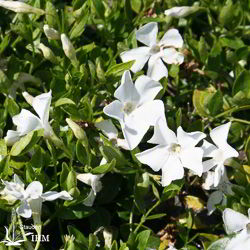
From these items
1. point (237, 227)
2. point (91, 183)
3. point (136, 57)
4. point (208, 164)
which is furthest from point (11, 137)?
point (237, 227)

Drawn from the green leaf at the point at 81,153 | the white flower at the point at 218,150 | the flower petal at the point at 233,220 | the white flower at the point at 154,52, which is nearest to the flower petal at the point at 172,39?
the white flower at the point at 154,52

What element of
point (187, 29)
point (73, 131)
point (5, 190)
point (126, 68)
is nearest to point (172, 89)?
point (187, 29)

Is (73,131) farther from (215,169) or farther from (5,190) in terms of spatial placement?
(215,169)

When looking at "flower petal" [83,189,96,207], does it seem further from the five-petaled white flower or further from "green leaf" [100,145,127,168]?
the five-petaled white flower

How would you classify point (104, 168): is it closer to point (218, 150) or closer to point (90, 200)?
point (90, 200)

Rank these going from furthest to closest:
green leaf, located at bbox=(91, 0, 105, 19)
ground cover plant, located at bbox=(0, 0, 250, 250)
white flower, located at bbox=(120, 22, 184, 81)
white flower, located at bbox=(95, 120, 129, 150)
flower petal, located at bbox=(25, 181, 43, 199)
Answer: green leaf, located at bbox=(91, 0, 105, 19) < white flower, located at bbox=(120, 22, 184, 81) < white flower, located at bbox=(95, 120, 129, 150) < ground cover plant, located at bbox=(0, 0, 250, 250) < flower petal, located at bbox=(25, 181, 43, 199)

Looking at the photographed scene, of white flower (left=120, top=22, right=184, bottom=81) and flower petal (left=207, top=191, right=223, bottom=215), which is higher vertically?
white flower (left=120, top=22, right=184, bottom=81)

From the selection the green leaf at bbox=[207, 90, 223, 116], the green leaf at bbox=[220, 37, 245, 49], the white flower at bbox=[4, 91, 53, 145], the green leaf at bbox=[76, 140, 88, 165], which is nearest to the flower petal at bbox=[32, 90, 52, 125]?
the white flower at bbox=[4, 91, 53, 145]
